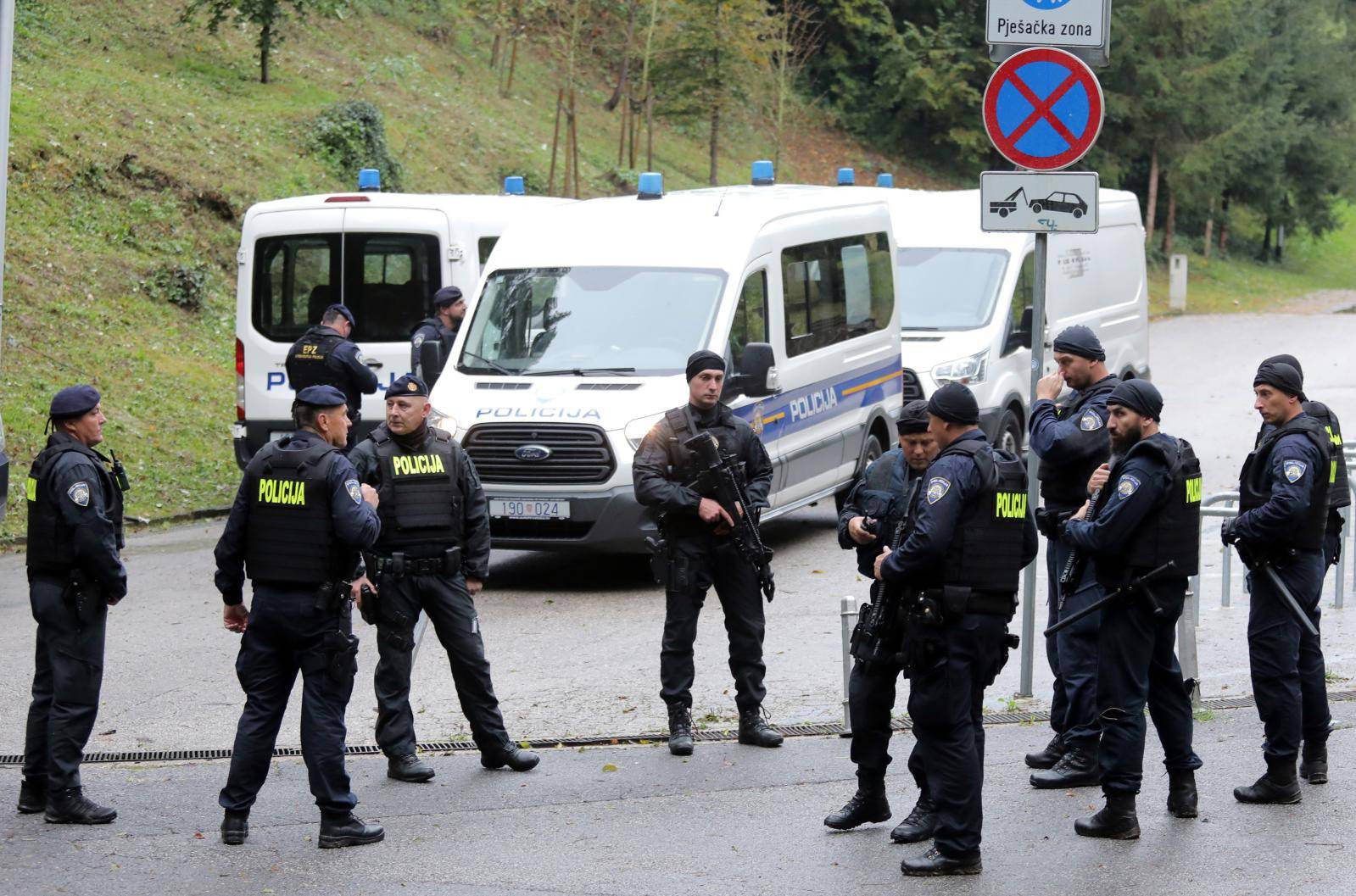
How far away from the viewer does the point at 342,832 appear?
637cm

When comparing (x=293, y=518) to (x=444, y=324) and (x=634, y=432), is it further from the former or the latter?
(x=444, y=324)

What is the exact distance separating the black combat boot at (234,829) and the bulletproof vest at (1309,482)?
13.6 feet

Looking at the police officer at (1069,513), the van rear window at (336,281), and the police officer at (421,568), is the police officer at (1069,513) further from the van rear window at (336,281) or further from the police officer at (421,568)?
the van rear window at (336,281)

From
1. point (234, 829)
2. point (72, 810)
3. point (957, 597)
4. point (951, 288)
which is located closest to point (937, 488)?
point (957, 597)

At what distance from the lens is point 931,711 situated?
6.01m

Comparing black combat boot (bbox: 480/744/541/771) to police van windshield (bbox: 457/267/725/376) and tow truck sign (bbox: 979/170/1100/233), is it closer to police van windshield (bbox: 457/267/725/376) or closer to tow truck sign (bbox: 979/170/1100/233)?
tow truck sign (bbox: 979/170/1100/233)

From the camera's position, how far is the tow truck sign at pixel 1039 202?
7.91m

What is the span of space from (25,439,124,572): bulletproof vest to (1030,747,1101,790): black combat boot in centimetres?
391

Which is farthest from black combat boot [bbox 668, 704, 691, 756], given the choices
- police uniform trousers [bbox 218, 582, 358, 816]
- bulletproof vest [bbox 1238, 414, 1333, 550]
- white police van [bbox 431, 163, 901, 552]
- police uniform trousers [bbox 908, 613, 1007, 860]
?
white police van [bbox 431, 163, 901, 552]

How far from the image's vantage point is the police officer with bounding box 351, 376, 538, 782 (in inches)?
289

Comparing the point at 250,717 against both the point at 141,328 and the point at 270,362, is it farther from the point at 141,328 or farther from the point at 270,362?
the point at 141,328

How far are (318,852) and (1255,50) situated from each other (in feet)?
155

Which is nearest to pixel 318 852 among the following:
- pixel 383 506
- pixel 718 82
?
pixel 383 506

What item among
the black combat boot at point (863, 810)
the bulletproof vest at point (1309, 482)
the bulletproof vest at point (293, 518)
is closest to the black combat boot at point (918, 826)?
the black combat boot at point (863, 810)
